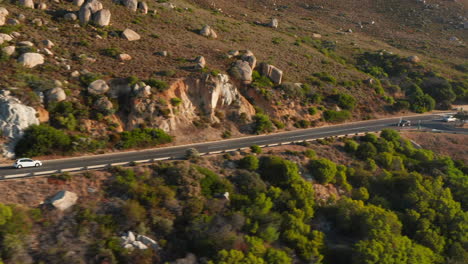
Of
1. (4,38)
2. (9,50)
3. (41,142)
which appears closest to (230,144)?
(41,142)

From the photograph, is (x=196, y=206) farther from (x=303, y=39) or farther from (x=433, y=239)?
(x=303, y=39)

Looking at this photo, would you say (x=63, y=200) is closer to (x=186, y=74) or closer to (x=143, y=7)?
(x=186, y=74)

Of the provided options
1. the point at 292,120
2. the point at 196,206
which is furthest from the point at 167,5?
the point at 196,206

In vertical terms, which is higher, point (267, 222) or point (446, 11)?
point (446, 11)

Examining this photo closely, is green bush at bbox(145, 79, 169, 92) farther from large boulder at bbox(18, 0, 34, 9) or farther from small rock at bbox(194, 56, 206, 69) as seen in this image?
large boulder at bbox(18, 0, 34, 9)

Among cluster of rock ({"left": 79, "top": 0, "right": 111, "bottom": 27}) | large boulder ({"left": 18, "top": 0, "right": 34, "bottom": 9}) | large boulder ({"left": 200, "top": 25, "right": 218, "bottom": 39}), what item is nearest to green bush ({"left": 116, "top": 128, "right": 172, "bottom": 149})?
cluster of rock ({"left": 79, "top": 0, "right": 111, "bottom": 27})

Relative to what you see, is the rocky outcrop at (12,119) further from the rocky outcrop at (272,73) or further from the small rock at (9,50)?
the rocky outcrop at (272,73)

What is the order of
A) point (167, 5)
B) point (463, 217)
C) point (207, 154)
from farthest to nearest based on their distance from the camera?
point (167, 5), point (207, 154), point (463, 217)
